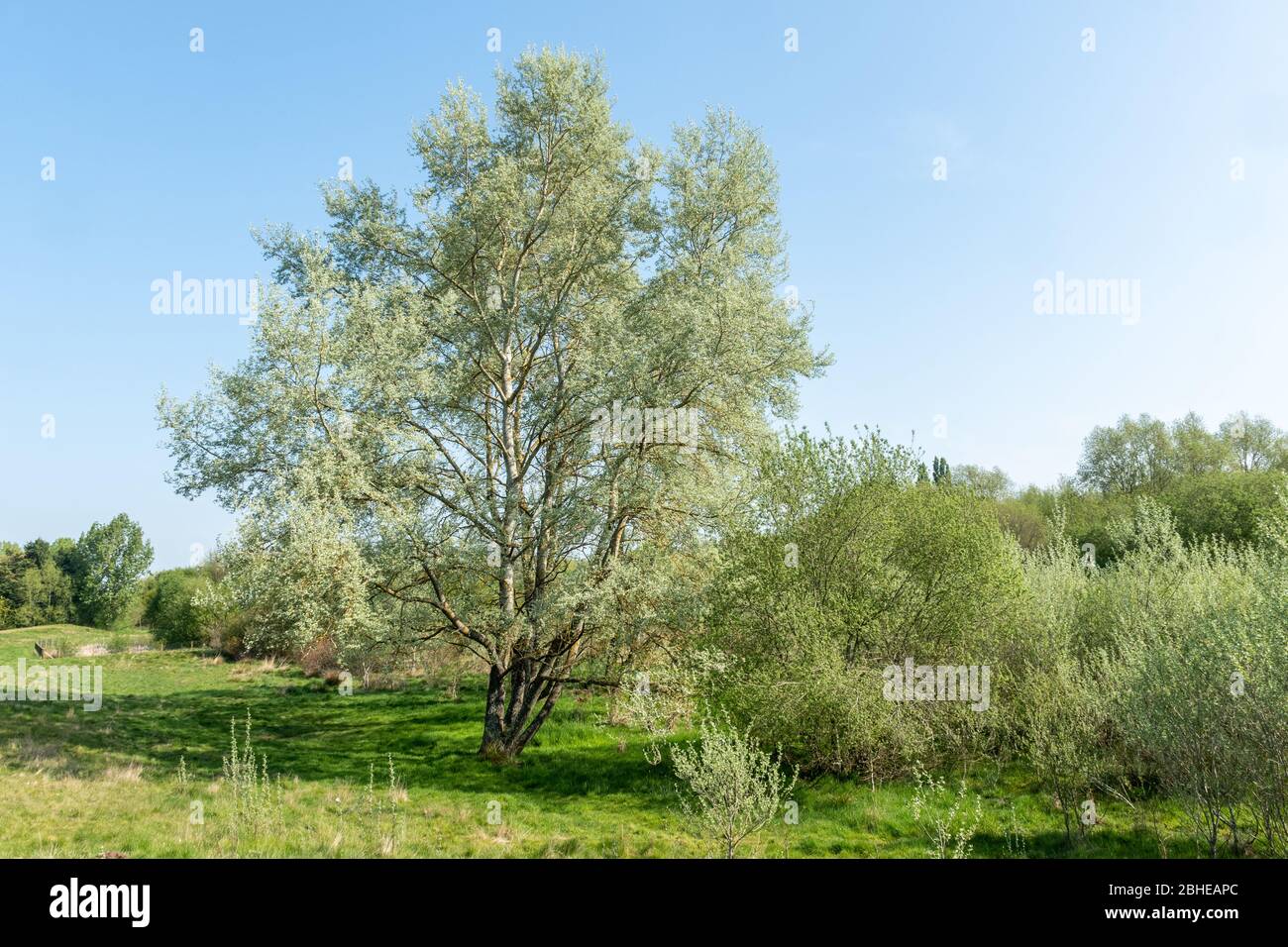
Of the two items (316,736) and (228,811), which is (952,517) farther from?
(316,736)

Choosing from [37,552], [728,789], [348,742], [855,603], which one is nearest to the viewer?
[728,789]

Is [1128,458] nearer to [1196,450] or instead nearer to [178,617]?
[1196,450]

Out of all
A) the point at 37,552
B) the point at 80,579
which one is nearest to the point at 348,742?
the point at 80,579

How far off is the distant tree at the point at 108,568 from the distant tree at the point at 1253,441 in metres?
113

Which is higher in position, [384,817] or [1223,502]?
[1223,502]

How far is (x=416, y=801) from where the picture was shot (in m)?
17.1

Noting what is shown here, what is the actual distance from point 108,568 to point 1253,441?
4752 inches

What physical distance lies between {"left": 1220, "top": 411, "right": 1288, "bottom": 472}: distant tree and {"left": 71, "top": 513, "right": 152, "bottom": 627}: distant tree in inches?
4438

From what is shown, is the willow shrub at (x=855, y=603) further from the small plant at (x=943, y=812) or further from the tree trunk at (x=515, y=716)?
the tree trunk at (x=515, y=716)

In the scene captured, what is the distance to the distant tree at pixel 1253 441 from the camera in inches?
2522

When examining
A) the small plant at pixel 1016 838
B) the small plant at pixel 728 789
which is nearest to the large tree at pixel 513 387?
the small plant at pixel 728 789

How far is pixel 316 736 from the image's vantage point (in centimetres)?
2547

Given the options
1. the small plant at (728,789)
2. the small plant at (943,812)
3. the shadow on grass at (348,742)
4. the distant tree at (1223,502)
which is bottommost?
the shadow on grass at (348,742)
